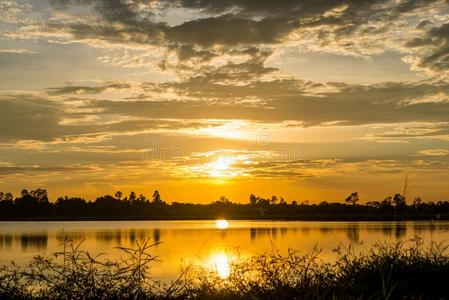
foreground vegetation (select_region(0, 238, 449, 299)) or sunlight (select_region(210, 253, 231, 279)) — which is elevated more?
foreground vegetation (select_region(0, 238, 449, 299))

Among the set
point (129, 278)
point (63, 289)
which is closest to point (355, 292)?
point (129, 278)

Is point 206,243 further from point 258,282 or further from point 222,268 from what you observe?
point 258,282

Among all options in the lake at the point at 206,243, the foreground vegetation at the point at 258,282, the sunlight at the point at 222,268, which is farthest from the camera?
the lake at the point at 206,243

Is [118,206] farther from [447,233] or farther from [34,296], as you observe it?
[34,296]

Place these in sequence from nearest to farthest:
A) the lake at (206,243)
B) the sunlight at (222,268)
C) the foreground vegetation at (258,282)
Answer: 1. the foreground vegetation at (258,282)
2. the sunlight at (222,268)
3. the lake at (206,243)

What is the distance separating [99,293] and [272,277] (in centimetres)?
315

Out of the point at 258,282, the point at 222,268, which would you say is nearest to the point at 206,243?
the point at 222,268

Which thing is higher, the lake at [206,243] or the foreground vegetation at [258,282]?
the foreground vegetation at [258,282]

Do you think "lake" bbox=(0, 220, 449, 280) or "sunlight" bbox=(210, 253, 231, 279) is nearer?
"sunlight" bbox=(210, 253, 231, 279)

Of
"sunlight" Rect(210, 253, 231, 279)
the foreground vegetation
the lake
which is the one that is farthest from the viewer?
the lake

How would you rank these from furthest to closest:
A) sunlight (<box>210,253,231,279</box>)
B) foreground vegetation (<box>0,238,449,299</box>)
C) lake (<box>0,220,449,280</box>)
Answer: lake (<box>0,220,449,280</box>), sunlight (<box>210,253,231,279</box>), foreground vegetation (<box>0,238,449,299</box>)

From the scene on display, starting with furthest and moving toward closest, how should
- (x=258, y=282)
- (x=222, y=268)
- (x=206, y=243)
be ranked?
1. (x=206, y=243)
2. (x=222, y=268)
3. (x=258, y=282)

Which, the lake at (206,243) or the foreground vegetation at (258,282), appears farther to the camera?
the lake at (206,243)

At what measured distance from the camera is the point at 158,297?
1091 cm
